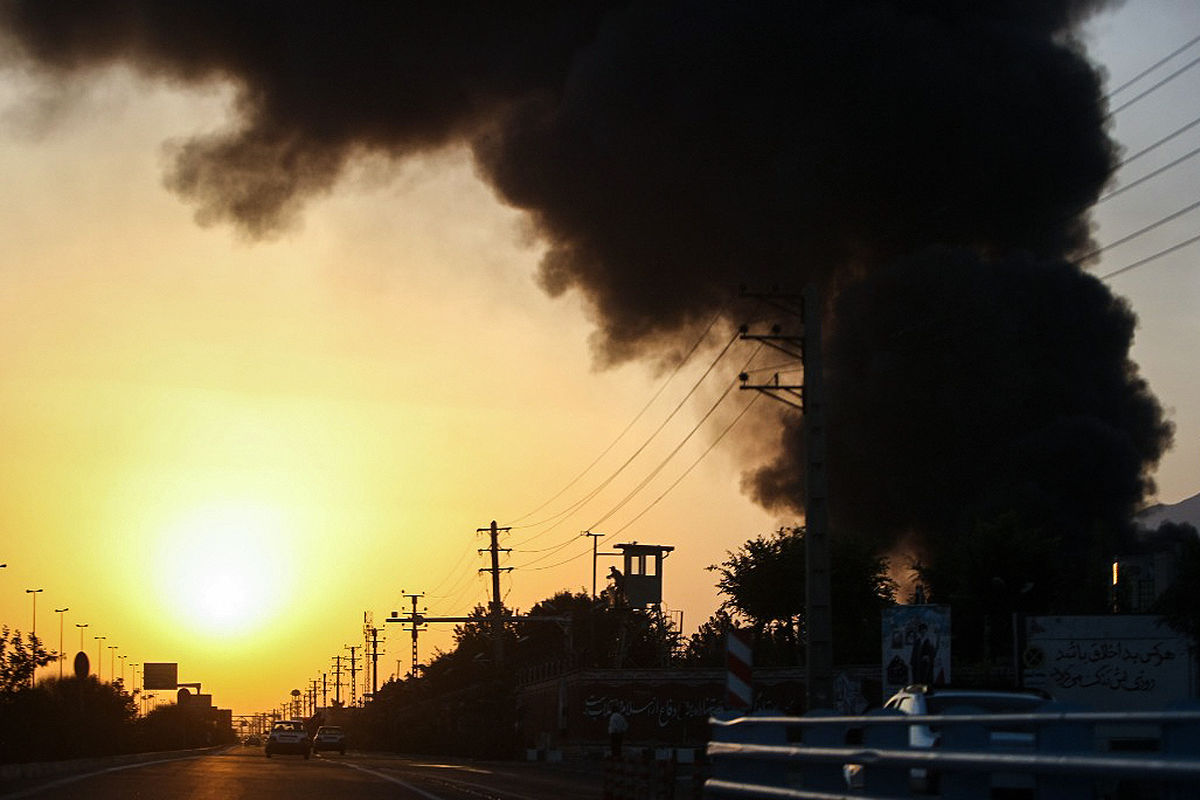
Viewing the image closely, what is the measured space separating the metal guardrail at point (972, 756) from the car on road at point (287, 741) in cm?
5187

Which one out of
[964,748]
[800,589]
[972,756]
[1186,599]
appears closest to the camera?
[972,756]

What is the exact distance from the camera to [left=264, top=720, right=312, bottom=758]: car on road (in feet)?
200

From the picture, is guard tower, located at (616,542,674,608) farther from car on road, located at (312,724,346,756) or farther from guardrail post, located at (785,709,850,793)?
guardrail post, located at (785,709,850,793)

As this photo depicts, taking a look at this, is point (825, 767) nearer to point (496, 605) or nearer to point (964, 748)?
point (964, 748)

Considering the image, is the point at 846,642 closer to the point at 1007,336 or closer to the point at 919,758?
the point at 1007,336

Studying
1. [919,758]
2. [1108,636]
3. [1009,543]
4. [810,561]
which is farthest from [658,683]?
[919,758]

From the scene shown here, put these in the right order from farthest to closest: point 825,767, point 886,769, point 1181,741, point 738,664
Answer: point 738,664
point 825,767
point 886,769
point 1181,741

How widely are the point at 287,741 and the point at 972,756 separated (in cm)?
5685

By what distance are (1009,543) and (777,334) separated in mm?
33887

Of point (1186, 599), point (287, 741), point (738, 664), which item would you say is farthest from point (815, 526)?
point (287, 741)

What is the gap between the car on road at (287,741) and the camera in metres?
61.0

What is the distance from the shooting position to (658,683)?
65.2m

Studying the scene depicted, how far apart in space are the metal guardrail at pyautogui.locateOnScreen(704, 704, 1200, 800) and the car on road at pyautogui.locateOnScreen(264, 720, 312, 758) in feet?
170

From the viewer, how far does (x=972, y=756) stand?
722 cm
